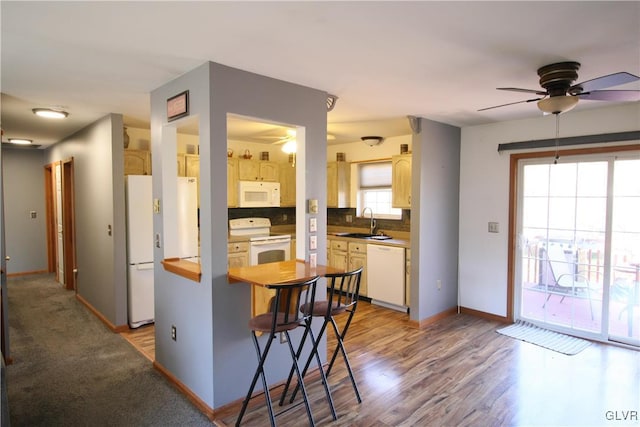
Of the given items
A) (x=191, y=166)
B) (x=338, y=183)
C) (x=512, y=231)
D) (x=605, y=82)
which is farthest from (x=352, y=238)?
(x=605, y=82)

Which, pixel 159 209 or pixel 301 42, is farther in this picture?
pixel 159 209

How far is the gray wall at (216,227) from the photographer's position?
2.45 metres

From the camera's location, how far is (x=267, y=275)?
2.47m

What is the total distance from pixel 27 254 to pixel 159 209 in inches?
222

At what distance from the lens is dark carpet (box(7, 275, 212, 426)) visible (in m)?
2.46

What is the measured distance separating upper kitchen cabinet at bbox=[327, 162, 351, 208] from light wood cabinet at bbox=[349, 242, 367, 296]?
2.97 ft

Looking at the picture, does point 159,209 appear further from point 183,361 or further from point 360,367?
point 360,367

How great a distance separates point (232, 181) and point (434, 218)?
2775 mm

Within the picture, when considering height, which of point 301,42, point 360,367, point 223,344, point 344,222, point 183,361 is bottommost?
point 360,367

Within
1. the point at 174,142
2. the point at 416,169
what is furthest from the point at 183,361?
the point at 416,169

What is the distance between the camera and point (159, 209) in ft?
9.92

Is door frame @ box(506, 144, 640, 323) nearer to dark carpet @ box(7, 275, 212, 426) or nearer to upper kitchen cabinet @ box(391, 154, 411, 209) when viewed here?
upper kitchen cabinet @ box(391, 154, 411, 209)

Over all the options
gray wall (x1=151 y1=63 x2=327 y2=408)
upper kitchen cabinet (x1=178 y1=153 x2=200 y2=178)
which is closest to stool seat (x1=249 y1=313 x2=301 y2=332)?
gray wall (x1=151 y1=63 x2=327 y2=408)

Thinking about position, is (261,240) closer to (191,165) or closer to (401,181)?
(191,165)
